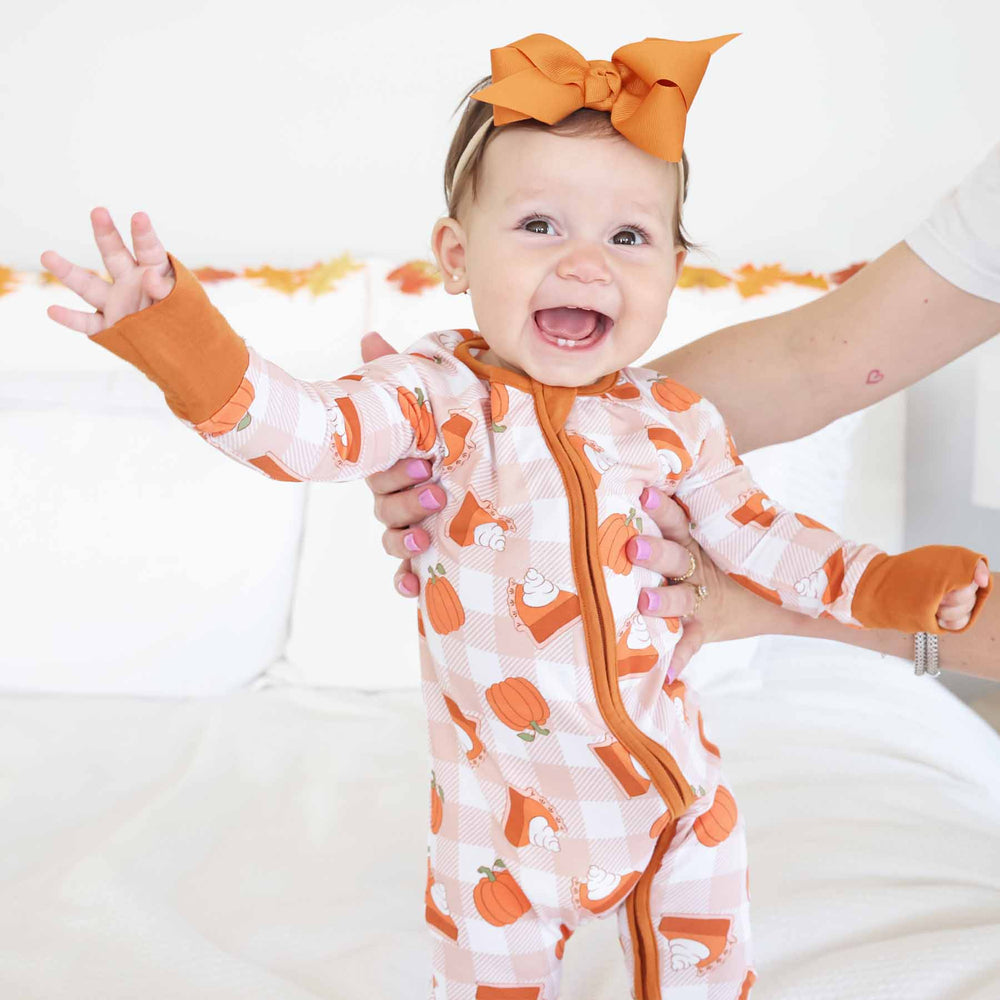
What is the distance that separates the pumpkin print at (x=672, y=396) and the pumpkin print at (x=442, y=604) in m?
0.26

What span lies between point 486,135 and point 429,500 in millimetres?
336

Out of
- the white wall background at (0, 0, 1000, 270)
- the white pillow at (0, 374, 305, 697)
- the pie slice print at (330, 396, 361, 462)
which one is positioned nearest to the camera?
the pie slice print at (330, 396, 361, 462)

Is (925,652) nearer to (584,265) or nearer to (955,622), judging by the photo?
(955,622)

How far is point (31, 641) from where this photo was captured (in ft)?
5.62

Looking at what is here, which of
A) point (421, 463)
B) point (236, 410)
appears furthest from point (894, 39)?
point (236, 410)

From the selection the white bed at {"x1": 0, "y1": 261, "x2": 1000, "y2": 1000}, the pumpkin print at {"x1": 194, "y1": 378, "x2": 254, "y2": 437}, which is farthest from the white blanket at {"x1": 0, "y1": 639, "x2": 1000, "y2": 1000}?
Result: the pumpkin print at {"x1": 194, "y1": 378, "x2": 254, "y2": 437}

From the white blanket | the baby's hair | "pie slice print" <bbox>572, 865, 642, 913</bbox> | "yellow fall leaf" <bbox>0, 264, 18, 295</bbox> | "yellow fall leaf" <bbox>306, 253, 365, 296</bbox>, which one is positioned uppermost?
"yellow fall leaf" <bbox>306, 253, 365, 296</bbox>

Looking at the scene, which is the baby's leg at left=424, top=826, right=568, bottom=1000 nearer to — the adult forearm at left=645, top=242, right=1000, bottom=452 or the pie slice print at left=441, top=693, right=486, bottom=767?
the pie slice print at left=441, top=693, right=486, bottom=767

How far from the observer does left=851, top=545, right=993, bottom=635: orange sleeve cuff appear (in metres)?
0.84

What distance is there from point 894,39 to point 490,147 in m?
1.59

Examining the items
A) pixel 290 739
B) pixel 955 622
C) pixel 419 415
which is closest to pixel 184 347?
pixel 419 415

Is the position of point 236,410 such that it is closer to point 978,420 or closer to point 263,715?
point 263,715

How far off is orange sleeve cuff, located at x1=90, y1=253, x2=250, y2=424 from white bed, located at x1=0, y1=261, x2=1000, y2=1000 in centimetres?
71

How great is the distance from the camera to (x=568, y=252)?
0.87 m
